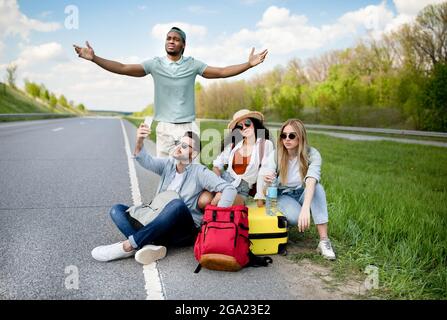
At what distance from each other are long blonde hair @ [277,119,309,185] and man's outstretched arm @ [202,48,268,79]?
3.12 feet

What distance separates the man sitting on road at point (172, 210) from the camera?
4.00m

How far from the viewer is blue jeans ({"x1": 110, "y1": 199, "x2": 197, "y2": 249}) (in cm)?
402

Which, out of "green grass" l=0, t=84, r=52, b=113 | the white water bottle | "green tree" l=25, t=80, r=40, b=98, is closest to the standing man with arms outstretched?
the white water bottle

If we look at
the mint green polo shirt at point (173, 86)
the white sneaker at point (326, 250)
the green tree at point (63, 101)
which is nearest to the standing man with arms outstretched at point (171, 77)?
the mint green polo shirt at point (173, 86)

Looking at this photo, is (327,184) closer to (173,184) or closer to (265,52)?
(265,52)

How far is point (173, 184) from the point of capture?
4480mm

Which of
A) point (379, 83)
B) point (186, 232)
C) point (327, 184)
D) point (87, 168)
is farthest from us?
point (379, 83)

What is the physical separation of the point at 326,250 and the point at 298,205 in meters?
0.62

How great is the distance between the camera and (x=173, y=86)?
486 centimetres

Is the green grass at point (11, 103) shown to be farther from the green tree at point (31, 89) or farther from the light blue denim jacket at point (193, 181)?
the light blue denim jacket at point (193, 181)

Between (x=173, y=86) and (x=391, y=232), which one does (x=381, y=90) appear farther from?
(x=173, y=86)
